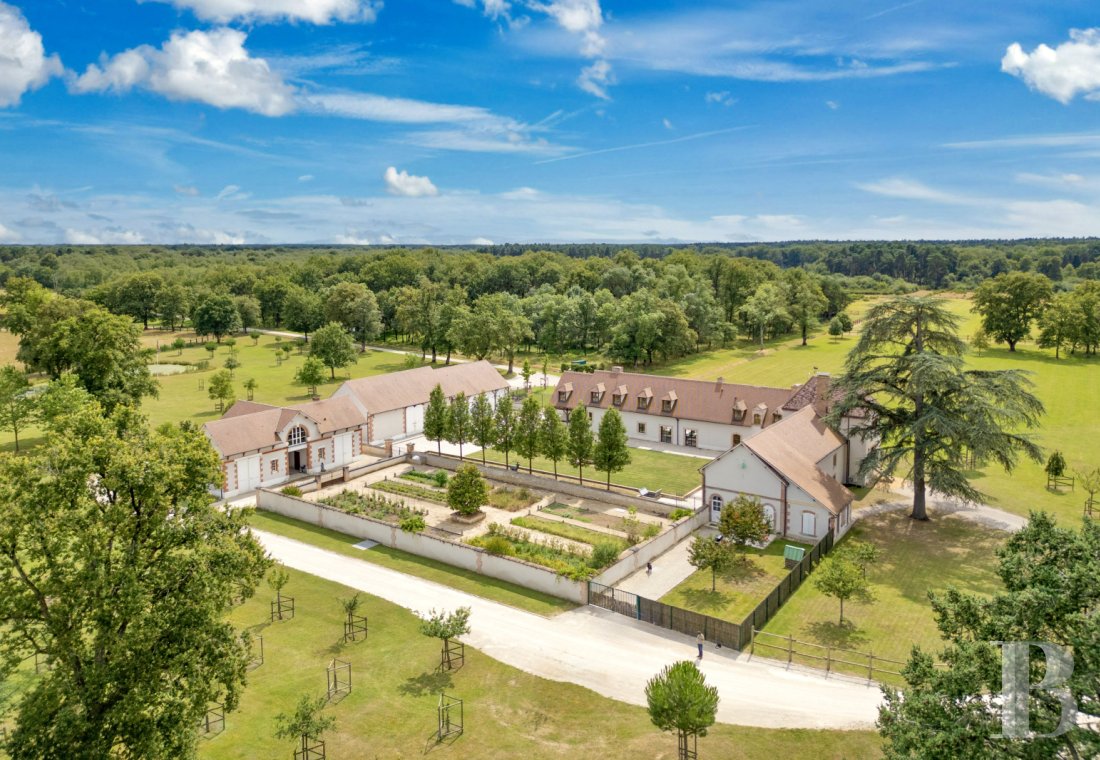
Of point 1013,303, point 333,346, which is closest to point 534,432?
point 333,346

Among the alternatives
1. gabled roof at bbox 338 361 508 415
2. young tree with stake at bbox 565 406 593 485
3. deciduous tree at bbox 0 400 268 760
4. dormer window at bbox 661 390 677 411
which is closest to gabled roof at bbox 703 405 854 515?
young tree with stake at bbox 565 406 593 485

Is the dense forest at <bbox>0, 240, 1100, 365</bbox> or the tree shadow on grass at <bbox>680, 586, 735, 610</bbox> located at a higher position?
the dense forest at <bbox>0, 240, 1100, 365</bbox>

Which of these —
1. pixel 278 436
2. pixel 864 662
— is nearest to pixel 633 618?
pixel 864 662

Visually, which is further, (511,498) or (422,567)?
(511,498)

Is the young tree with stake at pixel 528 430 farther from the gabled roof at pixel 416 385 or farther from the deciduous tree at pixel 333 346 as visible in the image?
the deciduous tree at pixel 333 346

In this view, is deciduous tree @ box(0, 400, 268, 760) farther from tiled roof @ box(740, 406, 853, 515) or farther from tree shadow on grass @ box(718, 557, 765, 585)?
tiled roof @ box(740, 406, 853, 515)

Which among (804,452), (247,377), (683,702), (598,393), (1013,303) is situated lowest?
(683,702)

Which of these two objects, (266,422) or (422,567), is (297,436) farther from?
(422,567)
